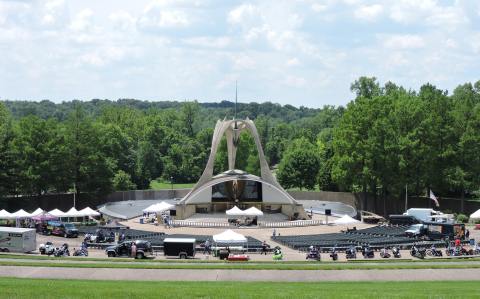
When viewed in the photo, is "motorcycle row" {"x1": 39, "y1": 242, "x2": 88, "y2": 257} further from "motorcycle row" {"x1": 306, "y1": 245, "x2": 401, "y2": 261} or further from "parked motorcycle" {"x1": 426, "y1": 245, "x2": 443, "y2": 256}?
"parked motorcycle" {"x1": 426, "y1": 245, "x2": 443, "y2": 256}

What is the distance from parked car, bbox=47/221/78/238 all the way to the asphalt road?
22.0 meters

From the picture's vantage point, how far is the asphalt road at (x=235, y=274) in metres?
42.3

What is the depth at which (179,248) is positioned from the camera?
5416cm

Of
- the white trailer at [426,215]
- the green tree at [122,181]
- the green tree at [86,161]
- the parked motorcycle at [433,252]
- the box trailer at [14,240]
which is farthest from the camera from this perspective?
the green tree at [122,181]

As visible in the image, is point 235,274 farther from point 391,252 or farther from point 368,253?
point 391,252

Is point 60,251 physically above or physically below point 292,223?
below

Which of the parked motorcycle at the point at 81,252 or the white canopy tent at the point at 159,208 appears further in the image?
the white canopy tent at the point at 159,208

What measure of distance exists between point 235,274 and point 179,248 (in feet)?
36.8

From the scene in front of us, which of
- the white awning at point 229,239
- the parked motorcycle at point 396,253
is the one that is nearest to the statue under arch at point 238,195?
the white awning at point 229,239

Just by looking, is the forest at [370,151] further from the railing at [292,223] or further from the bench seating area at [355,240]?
the bench seating area at [355,240]

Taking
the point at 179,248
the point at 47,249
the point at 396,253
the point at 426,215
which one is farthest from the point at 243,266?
the point at 426,215

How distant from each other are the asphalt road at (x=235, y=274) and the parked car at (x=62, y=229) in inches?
865

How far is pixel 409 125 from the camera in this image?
312ft

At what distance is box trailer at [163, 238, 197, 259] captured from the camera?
53969mm
